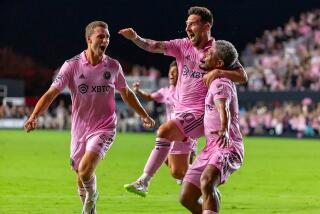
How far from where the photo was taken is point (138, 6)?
49.6 meters

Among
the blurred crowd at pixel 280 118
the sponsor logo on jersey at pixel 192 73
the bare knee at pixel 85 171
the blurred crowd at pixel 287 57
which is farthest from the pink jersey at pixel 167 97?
the blurred crowd at pixel 287 57

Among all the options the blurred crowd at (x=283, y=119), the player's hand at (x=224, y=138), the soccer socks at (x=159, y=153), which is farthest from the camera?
the blurred crowd at (x=283, y=119)

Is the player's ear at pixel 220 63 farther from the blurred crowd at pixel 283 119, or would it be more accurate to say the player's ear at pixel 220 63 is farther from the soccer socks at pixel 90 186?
the blurred crowd at pixel 283 119

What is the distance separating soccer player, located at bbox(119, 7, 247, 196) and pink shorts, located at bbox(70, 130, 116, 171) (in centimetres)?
60

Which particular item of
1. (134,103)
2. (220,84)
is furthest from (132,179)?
(220,84)

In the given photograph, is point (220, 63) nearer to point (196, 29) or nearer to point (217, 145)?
point (217, 145)

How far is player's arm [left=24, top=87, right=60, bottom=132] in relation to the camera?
11.2m

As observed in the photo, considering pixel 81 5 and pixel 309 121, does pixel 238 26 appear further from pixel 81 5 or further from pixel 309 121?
pixel 81 5

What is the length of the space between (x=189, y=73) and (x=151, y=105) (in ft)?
130

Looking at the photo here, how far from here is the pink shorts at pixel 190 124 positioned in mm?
11867

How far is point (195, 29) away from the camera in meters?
11.4

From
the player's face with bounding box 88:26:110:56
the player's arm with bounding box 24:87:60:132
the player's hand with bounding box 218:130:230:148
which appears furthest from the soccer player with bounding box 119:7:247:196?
the player's hand with bounding box 218:130:230:148

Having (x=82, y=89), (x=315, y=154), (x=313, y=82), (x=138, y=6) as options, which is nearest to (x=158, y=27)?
(x=138, y=6)

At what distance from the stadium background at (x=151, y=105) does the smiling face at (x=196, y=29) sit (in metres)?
2.89
